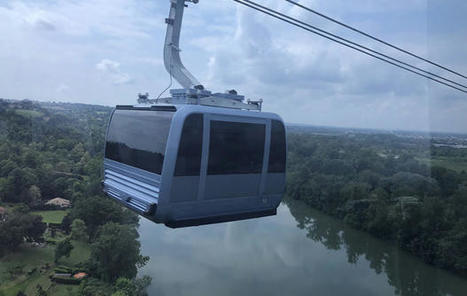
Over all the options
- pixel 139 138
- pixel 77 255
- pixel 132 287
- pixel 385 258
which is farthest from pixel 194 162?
pixel 385 258

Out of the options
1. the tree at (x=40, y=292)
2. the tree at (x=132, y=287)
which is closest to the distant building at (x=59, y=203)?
the tree at (x=40, y=292)

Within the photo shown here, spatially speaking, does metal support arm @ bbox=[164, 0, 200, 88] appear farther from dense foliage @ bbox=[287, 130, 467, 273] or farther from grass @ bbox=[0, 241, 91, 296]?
dense foliage @ bbox=[287, 130, 467, 273]

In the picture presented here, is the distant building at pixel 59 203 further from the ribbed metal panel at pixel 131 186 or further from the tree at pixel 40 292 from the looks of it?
the ribbed metal panel at pixel 131 186

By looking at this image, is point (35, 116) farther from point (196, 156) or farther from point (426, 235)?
point (196, 156)

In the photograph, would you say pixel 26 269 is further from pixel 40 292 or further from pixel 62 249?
pixel 40 292

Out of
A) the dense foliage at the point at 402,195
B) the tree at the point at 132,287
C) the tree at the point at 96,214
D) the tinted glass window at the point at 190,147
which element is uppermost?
the tinted glass window at the point at 190,147

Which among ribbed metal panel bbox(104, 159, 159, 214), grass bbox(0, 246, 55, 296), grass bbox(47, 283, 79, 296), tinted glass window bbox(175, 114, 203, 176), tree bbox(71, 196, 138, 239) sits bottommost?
grass bbox(47, 283, 79, 296)

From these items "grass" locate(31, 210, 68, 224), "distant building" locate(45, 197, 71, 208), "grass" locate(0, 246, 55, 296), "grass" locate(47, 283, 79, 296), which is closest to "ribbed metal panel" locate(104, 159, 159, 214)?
"grass" locate(47, 283, 79, 296)
